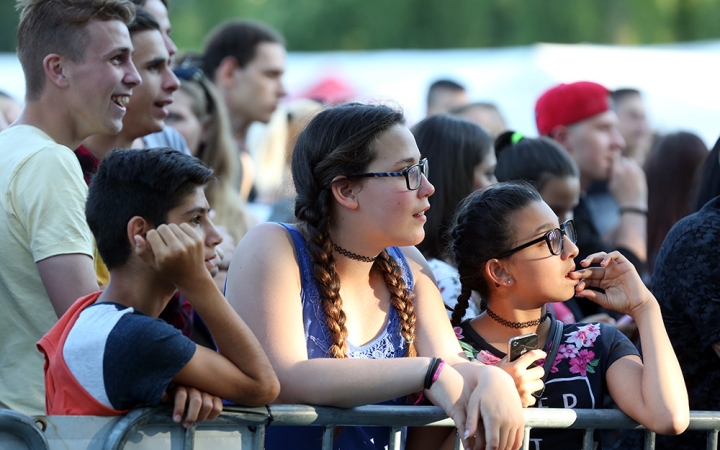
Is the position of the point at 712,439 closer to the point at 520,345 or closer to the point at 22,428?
the point at 520,345

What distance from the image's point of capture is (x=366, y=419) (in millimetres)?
2473

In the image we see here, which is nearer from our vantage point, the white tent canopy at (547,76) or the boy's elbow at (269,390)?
the boy's elbow at (269,390)

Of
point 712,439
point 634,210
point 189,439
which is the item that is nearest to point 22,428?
point 189,439

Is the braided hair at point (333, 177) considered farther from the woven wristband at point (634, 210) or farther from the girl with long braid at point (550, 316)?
the woven wristband at point (634, 210)

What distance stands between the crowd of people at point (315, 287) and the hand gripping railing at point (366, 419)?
0.13 feet

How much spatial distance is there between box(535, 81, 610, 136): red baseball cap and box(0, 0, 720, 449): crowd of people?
2.44m

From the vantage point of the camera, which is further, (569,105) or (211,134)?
(569,105)

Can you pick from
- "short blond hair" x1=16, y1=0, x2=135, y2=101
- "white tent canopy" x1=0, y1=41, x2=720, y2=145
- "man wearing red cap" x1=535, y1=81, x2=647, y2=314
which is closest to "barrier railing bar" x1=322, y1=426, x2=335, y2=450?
"short blond hair" x1=16, y1=0, x2=135, y2=101

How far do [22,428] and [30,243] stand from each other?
3.17 ft

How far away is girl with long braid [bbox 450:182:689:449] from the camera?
278 centimetres

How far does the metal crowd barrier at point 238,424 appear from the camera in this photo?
6.97 ft

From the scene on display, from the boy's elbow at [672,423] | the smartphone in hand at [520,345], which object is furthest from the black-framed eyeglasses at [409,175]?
the boy's elbow at [672,423]

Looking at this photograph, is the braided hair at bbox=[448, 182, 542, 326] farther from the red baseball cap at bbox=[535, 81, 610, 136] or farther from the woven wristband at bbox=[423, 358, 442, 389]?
the red baseball cap at bbox=[535, 81, 610, 136]

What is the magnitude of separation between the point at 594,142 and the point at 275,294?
4156 millimetres
